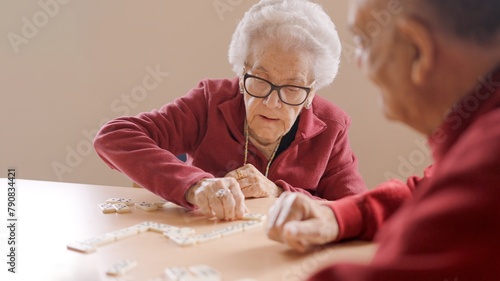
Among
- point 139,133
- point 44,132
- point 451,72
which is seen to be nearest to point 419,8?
point 451,72

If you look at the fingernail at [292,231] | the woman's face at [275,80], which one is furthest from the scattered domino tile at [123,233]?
the woman's face at [275,80]

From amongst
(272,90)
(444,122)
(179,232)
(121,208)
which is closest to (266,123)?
(272,90)

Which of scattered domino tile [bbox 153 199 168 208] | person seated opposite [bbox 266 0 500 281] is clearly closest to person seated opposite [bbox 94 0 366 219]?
scattered domino tile [bbox 153 199 168 208]

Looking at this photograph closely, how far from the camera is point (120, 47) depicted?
3146 millimetres

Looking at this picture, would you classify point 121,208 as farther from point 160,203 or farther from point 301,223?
point 301,223

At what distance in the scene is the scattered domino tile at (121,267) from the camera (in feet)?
3.06

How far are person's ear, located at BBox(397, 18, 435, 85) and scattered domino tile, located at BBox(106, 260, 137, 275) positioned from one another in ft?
1.87

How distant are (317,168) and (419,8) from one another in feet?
4.28

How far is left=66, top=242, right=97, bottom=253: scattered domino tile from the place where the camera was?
3.50 feet

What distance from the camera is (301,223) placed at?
104cm

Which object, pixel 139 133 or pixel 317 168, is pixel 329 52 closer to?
pixel 317 168

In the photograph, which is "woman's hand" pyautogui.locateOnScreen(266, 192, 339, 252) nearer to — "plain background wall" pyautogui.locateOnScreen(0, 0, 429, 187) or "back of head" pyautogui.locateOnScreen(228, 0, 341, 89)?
"back of head" pyautogui.locateOnScreen(228, 0, 341, 89)

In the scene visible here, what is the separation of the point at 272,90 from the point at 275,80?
1.3 inches

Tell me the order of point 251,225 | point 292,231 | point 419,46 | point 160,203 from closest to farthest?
point 419,46 < point 292,231 < point 251,225 < point 160,203
